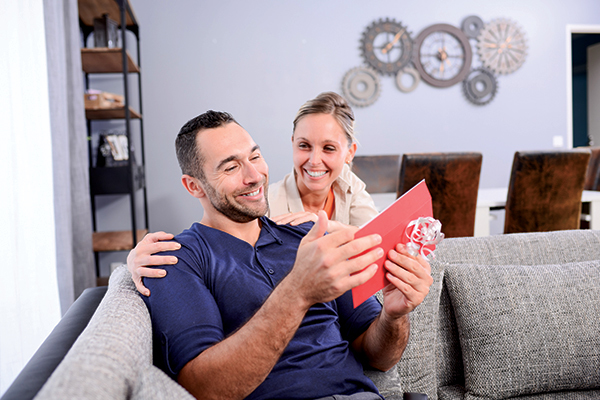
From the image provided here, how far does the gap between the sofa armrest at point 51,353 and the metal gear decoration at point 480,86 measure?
12.9ft

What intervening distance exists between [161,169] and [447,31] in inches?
117

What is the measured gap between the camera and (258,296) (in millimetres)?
951

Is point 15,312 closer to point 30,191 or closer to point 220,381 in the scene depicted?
point 30,191

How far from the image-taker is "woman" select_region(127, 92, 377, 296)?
5.33 ft

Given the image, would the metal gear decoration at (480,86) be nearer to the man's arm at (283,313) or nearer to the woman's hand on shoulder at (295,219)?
the woman's hand on shoulder at (295,219)

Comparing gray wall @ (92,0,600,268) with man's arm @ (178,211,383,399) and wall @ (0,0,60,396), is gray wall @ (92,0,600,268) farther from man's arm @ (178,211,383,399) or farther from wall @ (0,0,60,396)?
man's arm @ (178,211,383,399)

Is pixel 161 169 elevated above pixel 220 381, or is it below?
above

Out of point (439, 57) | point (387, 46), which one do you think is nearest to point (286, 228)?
point (387, 46)

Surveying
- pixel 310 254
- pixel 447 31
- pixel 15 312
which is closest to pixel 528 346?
pixel 310 254

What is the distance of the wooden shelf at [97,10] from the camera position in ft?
9.09

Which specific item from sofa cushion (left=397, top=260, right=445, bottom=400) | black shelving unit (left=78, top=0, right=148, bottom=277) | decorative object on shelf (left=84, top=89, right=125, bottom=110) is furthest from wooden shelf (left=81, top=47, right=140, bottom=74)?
sofa cushion (left=397, top=260, right=445, bottom=400)

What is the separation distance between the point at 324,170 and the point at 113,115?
2.24 meters

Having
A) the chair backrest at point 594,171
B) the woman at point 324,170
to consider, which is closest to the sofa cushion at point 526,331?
the woman at point 324,170

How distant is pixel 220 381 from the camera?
76 centimetres
